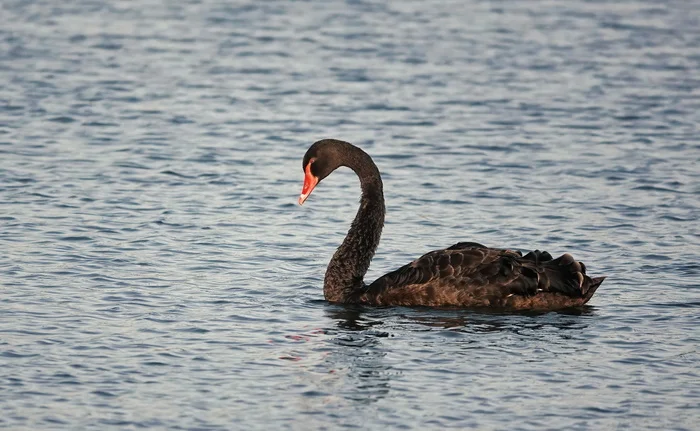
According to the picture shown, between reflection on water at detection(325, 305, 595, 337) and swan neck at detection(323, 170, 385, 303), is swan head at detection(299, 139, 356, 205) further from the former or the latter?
reflection on water at detection(325, 305, 595, 337)

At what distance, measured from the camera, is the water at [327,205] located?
894cm

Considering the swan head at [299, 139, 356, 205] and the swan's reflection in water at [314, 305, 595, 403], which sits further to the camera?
the swan head at [299, 139, 356, 205]

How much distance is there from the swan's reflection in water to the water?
32 millimetres

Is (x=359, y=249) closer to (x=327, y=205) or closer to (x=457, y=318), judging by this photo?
(x=457, y=318)

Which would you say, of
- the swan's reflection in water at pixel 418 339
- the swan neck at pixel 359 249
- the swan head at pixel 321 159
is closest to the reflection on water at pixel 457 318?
the swan's reflection in water at pixel 418 339

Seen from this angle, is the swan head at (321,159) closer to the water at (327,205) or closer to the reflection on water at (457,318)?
the water at (327,205)

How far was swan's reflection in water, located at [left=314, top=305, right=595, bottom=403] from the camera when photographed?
9.27 meters

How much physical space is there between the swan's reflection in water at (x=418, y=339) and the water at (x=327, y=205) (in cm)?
3

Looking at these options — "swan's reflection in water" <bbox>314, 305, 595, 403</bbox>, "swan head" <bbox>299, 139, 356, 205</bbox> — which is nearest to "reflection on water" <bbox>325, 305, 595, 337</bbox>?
"swan's reflection in water" <bbox>314, 305, 595, 403</bbox>

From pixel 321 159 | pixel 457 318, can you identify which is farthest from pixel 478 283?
pixel 321 159

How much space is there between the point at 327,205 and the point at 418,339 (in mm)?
5036

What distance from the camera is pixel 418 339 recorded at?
33.1 ft

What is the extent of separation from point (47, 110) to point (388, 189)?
226 inches

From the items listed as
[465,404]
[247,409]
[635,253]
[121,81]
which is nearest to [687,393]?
[465,404]
